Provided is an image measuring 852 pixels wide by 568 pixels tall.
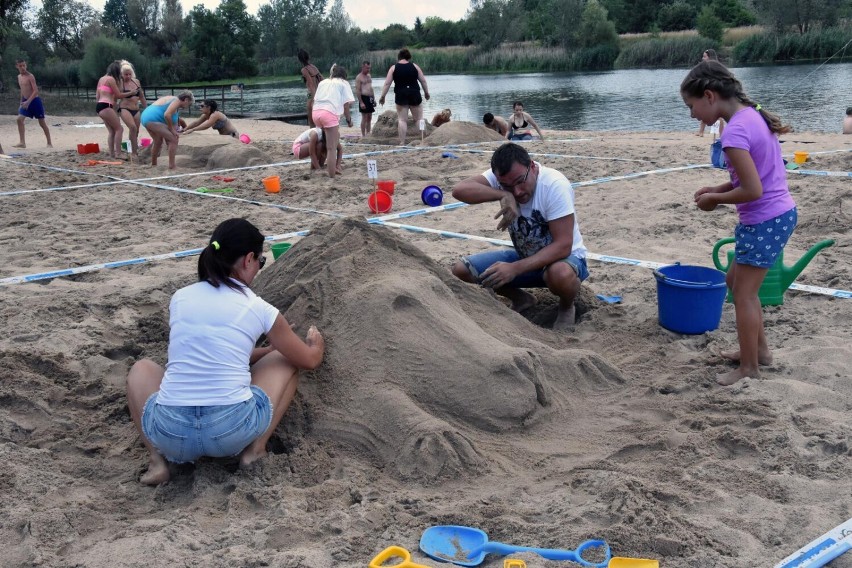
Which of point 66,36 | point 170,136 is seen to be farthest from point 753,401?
→ point 66,36

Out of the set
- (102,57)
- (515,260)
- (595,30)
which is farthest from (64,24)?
(515,260)

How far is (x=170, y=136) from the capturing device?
33.1 feet

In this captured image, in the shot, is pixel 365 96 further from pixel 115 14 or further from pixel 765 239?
pixel 115 14

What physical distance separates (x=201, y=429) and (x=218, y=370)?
0.22 m

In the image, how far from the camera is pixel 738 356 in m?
3.49

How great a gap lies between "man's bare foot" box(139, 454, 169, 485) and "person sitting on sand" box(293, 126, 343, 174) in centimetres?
684

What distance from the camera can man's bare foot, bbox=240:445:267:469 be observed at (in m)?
2.71

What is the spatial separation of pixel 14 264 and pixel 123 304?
168cm

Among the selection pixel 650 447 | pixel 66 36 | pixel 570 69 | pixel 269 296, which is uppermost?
pixel 66 36


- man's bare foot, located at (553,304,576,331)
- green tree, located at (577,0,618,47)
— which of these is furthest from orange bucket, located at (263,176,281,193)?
green tree, located at (577,0,618,47)

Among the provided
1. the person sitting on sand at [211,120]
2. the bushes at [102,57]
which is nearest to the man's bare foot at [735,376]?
the person sitting on sand at [211,120]

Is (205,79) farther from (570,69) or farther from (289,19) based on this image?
(570,69)

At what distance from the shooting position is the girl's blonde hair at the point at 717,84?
309cm

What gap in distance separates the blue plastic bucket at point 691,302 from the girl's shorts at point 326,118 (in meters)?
5.58
